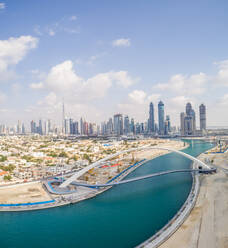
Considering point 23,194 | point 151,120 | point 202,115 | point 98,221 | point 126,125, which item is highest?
point 202,115

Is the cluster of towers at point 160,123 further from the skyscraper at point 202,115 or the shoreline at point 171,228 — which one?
the shoreline at point 171,228

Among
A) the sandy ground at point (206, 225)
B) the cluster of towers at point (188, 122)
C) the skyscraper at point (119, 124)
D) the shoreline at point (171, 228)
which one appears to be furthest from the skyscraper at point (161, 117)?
the shoreline at point (171, 228)

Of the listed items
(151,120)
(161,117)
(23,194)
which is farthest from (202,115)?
(23,194)

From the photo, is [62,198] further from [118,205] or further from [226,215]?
[226,215]

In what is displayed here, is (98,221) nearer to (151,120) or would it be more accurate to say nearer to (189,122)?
(189,122)

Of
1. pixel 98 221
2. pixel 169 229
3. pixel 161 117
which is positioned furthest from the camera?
pixel 161 117

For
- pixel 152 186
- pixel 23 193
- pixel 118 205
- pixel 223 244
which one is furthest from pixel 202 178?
pixel 23 193
